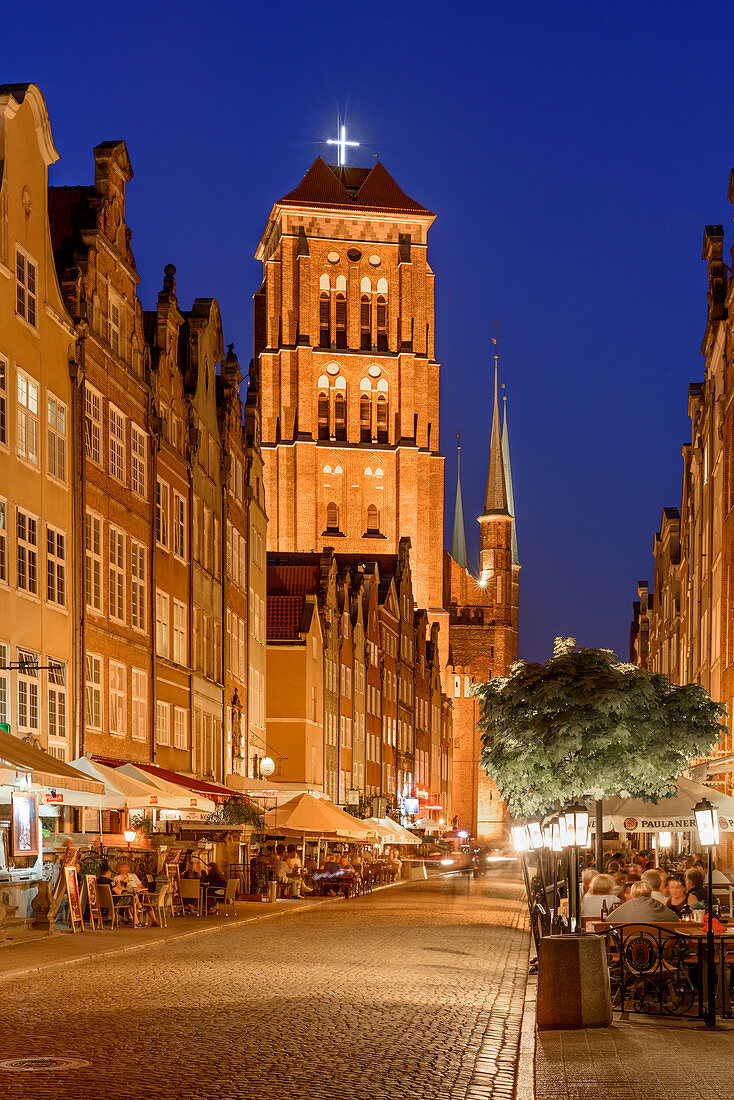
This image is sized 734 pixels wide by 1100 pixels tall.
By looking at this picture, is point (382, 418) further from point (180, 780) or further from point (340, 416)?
point (180, 780)

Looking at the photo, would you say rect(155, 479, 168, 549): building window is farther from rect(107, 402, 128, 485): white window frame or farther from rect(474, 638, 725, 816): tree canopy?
rect(474, 638, 725, 816): tree canopy

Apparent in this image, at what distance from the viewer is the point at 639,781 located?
24.9m

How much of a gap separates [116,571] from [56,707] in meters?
5.08

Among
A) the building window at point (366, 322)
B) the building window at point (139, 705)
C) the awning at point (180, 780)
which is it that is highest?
the building window at point (366, 322)

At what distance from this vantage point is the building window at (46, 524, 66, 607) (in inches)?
1220

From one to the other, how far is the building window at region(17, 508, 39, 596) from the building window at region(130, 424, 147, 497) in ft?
23.1

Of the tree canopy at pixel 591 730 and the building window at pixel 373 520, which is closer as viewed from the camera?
the tree canopy at pixel 591 730

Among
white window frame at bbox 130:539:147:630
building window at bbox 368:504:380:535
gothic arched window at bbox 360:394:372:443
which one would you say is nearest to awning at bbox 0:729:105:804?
white window frame at bbox 130:539:147:630

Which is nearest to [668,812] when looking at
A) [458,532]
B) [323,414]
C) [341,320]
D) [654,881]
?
[654,881]

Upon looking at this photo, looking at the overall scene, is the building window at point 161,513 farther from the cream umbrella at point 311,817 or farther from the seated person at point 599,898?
the seated person at point 599,898

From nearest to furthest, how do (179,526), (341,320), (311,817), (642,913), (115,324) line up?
(642,913)
(115,324)
(311,817)
(179,526)
(341,320)

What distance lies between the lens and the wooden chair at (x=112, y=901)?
27.4m

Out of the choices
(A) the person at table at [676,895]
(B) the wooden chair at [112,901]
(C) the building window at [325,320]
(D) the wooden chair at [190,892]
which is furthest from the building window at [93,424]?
(C) the building window at [325,320]

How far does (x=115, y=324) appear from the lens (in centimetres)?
3666
